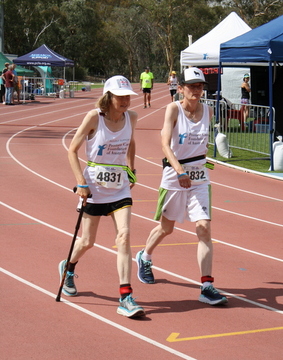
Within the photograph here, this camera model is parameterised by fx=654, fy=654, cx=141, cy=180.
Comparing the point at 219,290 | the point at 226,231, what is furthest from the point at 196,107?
the point at 226,231

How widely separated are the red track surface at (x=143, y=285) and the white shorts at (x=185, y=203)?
0.76 meters

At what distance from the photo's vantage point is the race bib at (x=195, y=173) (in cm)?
607

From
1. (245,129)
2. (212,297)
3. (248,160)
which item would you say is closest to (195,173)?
(212,297)

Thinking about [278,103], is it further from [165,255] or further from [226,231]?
[165,255]

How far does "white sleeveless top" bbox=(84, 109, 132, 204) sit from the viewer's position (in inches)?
221

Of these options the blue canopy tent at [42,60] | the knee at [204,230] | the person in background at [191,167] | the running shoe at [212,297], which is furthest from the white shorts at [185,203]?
the blue canopy tent at [42,60]

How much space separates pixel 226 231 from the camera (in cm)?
920

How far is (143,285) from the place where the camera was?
21.3ft

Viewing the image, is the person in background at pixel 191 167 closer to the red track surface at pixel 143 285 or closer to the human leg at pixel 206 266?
the human leg at pixel 206 266

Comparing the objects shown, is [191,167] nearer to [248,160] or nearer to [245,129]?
[248,160]

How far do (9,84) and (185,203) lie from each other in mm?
26943

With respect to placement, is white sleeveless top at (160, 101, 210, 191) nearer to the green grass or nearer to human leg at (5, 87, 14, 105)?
the green grass

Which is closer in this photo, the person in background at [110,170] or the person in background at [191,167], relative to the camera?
the person in background at [110,170]

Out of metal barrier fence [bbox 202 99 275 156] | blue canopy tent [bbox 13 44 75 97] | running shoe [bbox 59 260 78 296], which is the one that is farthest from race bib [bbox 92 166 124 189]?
blue canopy tent [bbox 13 44 75 97]
